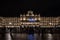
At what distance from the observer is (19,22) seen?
99.0 meters

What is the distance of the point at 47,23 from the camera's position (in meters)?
97.3

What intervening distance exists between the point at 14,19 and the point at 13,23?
5.25 feet

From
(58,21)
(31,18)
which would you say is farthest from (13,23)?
(58,21)

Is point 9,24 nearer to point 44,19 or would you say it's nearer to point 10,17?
point 10,17

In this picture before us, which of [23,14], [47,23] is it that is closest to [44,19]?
[47,23]

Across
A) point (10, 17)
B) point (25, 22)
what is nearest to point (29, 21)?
point (25, 22)

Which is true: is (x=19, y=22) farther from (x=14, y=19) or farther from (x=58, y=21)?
(x=58, y=21)

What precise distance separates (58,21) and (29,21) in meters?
11.3

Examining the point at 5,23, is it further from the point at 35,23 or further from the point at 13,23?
the point at 35,23

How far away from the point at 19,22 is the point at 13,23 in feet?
8.52

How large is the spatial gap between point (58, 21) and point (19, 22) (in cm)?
1503

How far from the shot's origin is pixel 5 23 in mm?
97250

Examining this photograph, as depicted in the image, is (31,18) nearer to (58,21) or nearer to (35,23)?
(35,23)

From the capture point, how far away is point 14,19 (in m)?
97.5
